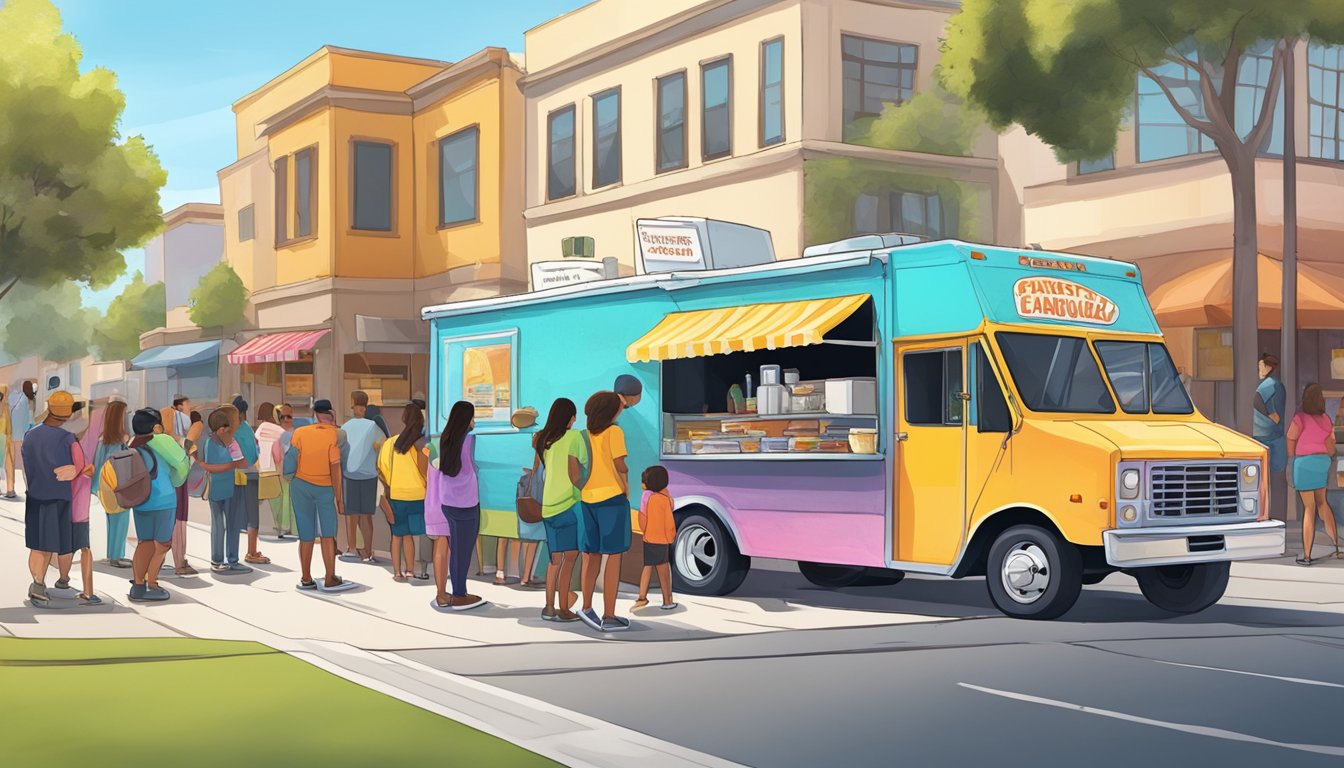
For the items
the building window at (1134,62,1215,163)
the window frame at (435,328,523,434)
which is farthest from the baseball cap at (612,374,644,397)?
the building window at (1134,62,1215,163)

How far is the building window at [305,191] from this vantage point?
35.6 m

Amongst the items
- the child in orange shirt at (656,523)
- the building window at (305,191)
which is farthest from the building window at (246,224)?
the child in orange shirt at (656,523)

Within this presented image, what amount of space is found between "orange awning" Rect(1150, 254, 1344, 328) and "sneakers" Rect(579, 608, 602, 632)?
41.5ft

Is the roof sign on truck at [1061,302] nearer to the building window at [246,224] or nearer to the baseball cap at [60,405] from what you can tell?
the baseball cap at [60,405]

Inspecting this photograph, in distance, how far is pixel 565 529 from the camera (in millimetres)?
12000

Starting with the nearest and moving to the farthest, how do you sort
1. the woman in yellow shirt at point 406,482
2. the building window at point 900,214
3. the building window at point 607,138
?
the woman in yellow shirt at point 406,482 < the building window at point 900,214 < the building window at point 607,138

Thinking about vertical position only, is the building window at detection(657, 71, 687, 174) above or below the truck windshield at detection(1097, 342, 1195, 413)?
above

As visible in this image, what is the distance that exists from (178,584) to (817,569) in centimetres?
600

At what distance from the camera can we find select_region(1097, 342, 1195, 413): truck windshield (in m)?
12.9

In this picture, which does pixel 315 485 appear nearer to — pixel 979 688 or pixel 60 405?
pixel 60 405

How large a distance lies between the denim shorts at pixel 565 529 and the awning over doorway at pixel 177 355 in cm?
3368

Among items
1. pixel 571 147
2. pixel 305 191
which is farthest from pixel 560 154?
pixel 305 191

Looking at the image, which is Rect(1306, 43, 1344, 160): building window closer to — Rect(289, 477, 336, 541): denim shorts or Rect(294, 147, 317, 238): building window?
Rect(289, 477, 336, 541): denim shorts

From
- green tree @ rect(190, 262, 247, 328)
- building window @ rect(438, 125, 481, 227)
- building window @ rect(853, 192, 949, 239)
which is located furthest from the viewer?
green tree @ rect(190, 262, 247, 328)
